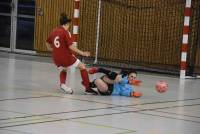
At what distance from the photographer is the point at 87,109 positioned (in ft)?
31.1

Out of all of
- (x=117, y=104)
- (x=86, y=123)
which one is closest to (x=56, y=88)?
(x=117, y=104)

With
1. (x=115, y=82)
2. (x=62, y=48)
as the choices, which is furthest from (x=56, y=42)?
(x=115, y=82)

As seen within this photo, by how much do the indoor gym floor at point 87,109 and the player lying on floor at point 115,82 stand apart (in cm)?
21

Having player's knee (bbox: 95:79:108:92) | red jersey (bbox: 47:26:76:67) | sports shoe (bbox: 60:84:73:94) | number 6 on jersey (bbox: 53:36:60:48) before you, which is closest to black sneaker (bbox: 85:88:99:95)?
player's knee (bbox: 95:79:108:92)

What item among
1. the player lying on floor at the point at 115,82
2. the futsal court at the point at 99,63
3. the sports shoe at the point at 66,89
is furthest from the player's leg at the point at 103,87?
the sports shoe at the point at 66,89

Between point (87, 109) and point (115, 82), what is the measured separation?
5.84 feet

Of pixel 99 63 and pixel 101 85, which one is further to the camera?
pixel 99 63

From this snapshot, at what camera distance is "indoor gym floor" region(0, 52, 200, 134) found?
7.85 metres

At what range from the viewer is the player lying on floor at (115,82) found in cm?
1102

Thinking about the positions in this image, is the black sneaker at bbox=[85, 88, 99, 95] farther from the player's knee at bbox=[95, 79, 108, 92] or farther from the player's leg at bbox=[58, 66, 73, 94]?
the player's leg at bbox=[58, 66, 73, 94]

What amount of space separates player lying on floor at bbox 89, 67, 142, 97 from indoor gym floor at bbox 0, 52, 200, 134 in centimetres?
21

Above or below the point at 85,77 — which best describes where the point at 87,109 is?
below

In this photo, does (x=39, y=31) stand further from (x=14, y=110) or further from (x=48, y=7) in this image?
(x=14, y=110)

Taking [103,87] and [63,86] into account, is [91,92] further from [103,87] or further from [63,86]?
[63,86]
